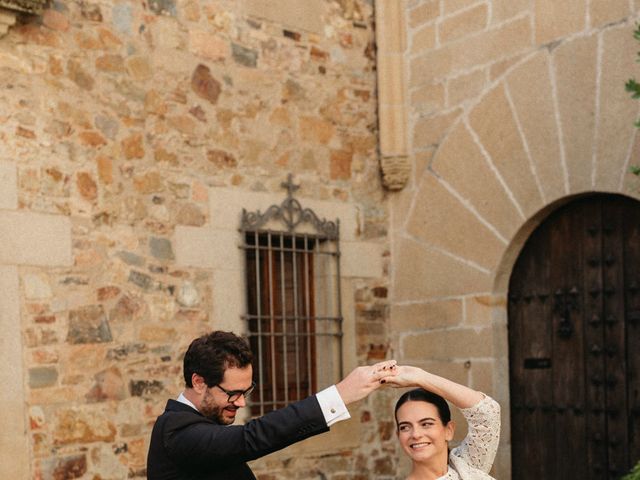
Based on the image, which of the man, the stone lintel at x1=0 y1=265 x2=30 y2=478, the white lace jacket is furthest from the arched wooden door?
the man

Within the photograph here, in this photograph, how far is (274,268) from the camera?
19.5 feet

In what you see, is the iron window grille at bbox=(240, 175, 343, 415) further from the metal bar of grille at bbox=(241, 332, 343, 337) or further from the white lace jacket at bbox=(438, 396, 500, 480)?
the white lace jacket at bbox=(438, 396, 500, 480)

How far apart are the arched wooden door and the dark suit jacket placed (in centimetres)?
314

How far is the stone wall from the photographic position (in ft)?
15.6

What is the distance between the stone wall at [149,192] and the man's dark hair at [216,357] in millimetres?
2276

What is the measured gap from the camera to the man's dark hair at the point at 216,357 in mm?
2646

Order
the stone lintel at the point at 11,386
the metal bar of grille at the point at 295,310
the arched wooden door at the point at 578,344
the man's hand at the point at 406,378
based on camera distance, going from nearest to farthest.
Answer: the man's hand at the point at 406,378 < the stone lintel at the point at 11,386 < the arched wooden door at the point at 578,344 < the metal bar of grille at the point at 295,310

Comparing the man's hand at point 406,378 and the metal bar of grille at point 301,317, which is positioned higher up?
the metal bar of grille at point 301,317

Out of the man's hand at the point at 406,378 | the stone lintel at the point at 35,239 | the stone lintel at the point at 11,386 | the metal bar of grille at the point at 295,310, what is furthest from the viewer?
the metal bar of grille at the point at 295,310

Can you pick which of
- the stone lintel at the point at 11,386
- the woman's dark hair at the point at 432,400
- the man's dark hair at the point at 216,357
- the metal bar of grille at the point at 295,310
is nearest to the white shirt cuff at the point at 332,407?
the man's dark hair at the point at 216,357

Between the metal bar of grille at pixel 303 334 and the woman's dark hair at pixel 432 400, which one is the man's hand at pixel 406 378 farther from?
the metal bar of grille at pixel 303 334

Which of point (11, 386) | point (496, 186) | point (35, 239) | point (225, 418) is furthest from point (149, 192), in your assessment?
point (225, 418)

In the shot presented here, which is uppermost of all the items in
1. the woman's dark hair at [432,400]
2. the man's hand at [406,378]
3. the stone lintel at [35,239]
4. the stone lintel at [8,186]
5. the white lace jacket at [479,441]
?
the stone lintel at [8,186]

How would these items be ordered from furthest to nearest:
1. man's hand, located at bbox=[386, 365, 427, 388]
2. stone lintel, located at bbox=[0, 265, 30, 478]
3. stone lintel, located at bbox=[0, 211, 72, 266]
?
stone lintel, located at bbox=[0, 211, 72, 266] → stone lintel, located at bbox=[0, 265, 30, 478] → man's hand, located at bbox=[386, 365, 427, 388]
